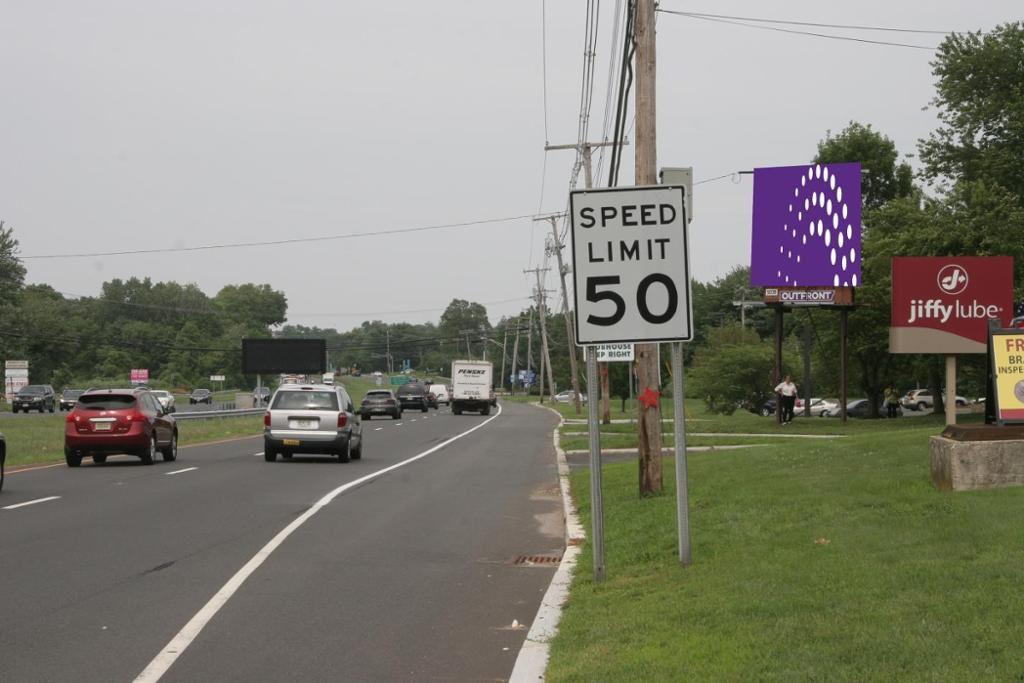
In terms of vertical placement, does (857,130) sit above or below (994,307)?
above

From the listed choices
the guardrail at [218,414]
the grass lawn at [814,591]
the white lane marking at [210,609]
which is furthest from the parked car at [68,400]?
the grass lawn at [814,591]

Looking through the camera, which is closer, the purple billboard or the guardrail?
the purple billboard

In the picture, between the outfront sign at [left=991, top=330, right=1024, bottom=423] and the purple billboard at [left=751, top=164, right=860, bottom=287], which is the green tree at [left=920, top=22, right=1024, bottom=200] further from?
the outfront sign at [left=991, top=330, right=1024, bottom=423]

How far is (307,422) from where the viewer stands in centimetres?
2622

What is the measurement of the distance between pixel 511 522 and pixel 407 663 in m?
8.16

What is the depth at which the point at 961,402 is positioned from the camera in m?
74.6

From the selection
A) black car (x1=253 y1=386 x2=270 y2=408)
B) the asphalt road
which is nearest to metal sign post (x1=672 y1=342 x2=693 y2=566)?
the asphalt road

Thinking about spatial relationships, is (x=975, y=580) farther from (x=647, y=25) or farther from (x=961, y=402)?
(x=961, y=402)

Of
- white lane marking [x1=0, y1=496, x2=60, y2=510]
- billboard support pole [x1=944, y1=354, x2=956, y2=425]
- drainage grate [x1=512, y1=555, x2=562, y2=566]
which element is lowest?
drainage grate [x1=512, y1=555, x2=562, y2=566]

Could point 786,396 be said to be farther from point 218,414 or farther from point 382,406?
point 382,406

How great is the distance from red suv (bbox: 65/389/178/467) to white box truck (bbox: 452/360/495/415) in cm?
4958

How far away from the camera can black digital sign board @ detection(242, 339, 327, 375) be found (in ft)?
222

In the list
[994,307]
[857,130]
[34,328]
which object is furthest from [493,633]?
[34,328]

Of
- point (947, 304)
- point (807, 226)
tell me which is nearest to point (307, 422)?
point (947, 304)
